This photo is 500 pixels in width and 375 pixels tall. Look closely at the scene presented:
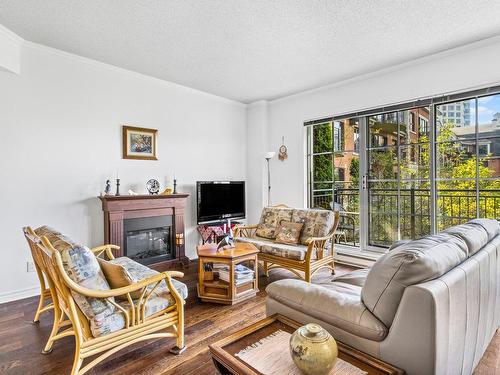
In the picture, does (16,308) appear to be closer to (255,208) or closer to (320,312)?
(320,312)

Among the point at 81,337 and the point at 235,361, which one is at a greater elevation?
the point at 235,361

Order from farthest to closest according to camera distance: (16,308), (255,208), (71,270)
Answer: (255,208)
(16,308)
(71,270)

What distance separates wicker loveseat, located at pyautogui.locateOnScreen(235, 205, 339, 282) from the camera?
3240 mm

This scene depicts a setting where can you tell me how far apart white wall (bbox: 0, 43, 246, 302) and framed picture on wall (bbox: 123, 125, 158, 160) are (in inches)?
3.8

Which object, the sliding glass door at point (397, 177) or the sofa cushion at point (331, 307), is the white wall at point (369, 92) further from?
the sofa cushion at point (331, 307)

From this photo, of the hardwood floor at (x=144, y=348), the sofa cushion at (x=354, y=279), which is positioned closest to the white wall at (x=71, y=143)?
the hardwood floor at (x=144, y=348)

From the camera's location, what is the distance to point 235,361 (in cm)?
114

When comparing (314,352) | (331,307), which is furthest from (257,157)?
(314,352)

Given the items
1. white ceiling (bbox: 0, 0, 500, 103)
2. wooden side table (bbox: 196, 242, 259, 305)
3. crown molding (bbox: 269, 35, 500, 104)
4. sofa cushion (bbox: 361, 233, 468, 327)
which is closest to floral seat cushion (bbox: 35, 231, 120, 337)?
wooden side table (bbox: 196, 242, 259, 305)

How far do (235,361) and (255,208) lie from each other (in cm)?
414

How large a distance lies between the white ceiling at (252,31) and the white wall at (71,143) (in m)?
0.29

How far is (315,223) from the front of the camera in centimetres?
363

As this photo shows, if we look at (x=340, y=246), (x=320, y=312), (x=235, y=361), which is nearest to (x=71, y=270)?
(x=235, y=361)

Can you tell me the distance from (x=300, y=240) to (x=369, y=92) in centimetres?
224
